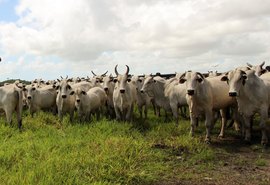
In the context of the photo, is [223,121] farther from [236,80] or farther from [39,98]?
[39,98]

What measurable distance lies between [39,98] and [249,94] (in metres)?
9.07

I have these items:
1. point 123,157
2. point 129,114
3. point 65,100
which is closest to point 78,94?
point 65,100

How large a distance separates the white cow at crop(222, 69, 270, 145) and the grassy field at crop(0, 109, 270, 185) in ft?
2.40

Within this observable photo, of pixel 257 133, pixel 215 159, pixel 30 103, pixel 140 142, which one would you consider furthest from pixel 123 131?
pixel 30 103

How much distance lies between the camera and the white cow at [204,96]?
35.3 feet

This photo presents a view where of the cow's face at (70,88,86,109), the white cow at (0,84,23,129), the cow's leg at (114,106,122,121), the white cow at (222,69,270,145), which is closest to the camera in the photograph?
the white cow at (222,69,270,145)

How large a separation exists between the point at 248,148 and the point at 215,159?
1.58m

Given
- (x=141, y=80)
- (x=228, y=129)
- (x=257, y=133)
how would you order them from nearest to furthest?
1. (x=257, y=133)
2. (x=228, y=129)
3. (x=141, y=80)

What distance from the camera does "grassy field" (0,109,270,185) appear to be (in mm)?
7051

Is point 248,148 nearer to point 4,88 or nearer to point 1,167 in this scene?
point 1,167

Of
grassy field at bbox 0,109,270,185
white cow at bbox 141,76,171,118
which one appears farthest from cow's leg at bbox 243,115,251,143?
white cow at bbox 141,76,171,118

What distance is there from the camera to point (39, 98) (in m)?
16.2

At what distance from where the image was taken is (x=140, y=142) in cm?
969

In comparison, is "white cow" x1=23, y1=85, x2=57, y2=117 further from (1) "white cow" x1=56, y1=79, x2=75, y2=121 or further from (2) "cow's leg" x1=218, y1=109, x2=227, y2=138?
(2) "cow's leg" x1=218, y1=109, x2=227, y2=138
